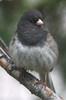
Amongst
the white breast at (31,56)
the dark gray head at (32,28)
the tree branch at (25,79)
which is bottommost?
the tree branch at (25,79)

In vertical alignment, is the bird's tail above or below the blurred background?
below

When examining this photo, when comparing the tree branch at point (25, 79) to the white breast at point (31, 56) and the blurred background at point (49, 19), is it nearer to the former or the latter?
the white breast at point (31, 56)

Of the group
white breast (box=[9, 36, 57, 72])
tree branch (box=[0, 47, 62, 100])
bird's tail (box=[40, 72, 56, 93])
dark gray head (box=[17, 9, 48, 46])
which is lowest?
tree branch (box=[0, 47, 62, 100])

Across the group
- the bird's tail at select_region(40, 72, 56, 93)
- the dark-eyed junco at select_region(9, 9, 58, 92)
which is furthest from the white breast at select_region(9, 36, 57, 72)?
the bird's tail at select_region(40, 72, 56, 93)

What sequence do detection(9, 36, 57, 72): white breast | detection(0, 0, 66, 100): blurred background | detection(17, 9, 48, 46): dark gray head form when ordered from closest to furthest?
detection(9, 36, 57, 72): white breast → detection(17, 9, 48, 46): dark gray head → detection(0, 0, 66, 100): blurred background

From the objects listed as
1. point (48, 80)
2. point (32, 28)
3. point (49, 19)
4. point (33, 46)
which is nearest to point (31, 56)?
point (33, 46)

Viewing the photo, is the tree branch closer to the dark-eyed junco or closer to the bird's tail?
the dark-eyed junco

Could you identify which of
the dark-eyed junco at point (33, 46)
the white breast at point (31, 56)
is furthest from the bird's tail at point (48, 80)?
the white breast at point (31, 56)
